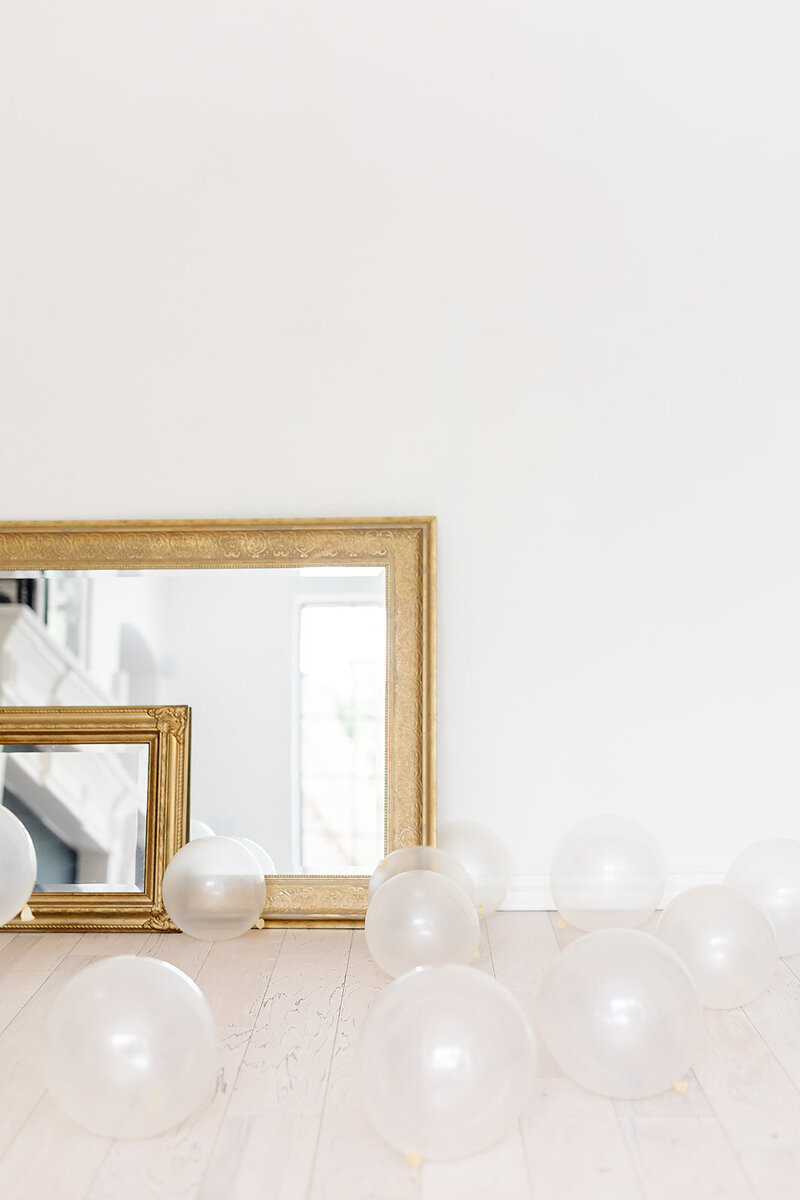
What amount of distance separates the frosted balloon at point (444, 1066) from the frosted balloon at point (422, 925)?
58cm

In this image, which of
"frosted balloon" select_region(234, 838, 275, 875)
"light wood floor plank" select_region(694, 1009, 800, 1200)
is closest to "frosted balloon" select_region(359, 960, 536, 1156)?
"light wood floor plank" select_region(694, 1009, 800, 1200)

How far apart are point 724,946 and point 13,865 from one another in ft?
5.34

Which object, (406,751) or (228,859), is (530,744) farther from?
(228,859)

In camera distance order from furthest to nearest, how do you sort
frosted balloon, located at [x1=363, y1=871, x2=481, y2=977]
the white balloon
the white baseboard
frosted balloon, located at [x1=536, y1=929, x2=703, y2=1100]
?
the white baseboard, the white balloon, frosted balloon, located at [x1=363, y1=871, x2=481, y2=977], frosted balloon, located at [x1=536, y1=929, x2=703, y2=1100]

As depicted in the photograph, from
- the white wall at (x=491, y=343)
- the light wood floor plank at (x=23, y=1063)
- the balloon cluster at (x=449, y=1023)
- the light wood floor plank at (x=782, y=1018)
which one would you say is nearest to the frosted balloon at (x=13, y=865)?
the light wood floor plank at (x=23, y=1063)

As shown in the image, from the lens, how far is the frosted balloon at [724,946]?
2.06 meters

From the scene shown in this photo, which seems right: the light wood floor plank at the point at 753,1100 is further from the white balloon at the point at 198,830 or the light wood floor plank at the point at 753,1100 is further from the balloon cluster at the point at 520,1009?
the white balloon at the point at 198,830

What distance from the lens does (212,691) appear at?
2877 millimetres

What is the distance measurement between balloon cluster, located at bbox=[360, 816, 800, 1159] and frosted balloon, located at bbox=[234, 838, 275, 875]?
634mm

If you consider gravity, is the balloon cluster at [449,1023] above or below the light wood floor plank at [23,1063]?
above

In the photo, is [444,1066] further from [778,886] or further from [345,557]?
[345,557]

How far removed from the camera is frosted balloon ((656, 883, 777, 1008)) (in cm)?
206

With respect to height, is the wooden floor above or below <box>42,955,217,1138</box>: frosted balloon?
below

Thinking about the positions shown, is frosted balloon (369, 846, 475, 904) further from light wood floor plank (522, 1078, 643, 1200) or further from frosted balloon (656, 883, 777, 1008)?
light wood floor plank (522, 1078, 643, 1200)
